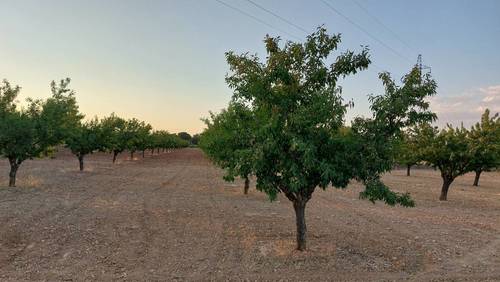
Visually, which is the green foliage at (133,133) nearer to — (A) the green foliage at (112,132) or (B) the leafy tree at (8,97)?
(A) the green foliage at (112,132)

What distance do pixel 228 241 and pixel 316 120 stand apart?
210 inches

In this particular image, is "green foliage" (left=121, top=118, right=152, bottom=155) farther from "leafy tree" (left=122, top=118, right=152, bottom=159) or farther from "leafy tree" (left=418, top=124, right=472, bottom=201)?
"leafy tree" (left=418, top=124, right=472, bottom=201)

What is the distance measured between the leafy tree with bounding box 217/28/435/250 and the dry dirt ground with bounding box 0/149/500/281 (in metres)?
2.03

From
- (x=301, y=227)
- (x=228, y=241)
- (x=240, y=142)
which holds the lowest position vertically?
(x=228, y=241)

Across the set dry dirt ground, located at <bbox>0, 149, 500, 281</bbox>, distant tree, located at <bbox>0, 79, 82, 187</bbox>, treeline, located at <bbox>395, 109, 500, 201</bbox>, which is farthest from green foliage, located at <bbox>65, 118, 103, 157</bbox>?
treeline, located at <bbox>395, 109, 500, 201</bbox>

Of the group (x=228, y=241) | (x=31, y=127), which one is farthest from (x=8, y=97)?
(x=228, y=241)

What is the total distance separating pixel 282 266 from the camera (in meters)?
11.0

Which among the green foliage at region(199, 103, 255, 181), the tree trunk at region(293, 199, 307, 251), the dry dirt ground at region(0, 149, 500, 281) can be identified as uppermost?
the green foliage at region(199, 103, 255, 181)

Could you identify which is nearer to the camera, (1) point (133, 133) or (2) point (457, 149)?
(2) point (457, 149)

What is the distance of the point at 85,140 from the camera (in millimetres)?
40844

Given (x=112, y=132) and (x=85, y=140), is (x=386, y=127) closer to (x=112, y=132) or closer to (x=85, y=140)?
(x=85, y=140)

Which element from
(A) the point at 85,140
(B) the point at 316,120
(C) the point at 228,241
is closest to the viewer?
(B) the point at 316,120

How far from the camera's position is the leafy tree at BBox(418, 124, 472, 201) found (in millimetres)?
26250

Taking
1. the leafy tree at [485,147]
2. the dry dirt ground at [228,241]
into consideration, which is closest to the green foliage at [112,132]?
the dry dirt ground at [228,241]
